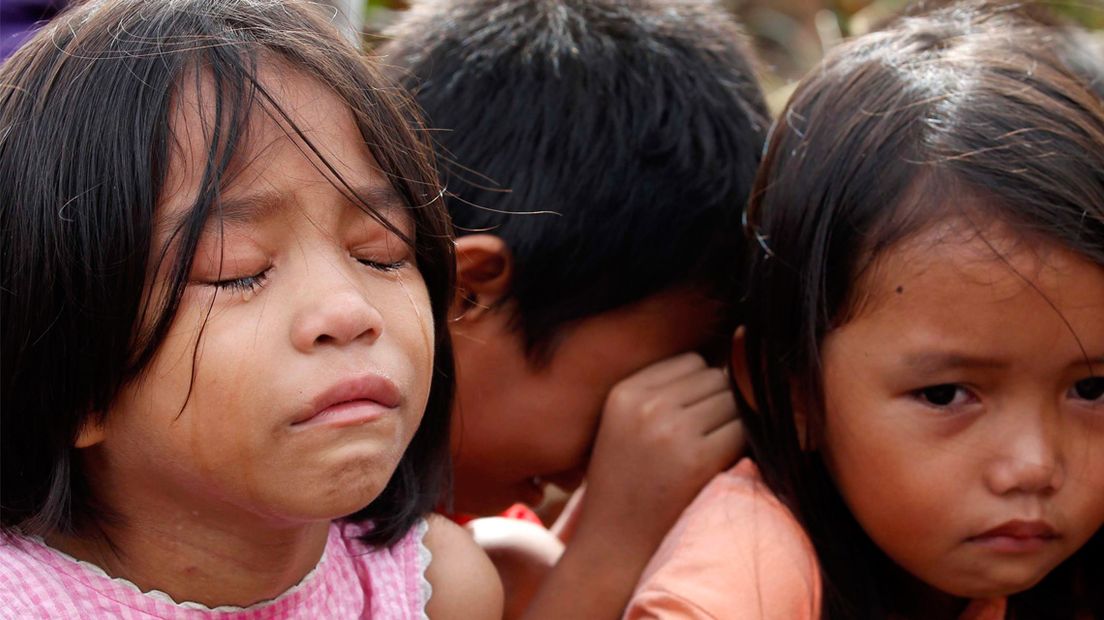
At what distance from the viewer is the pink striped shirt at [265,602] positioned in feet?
4.30

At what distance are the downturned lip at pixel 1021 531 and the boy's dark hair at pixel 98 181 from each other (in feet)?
2.89

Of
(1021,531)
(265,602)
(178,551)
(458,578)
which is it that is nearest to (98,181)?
(178,551)

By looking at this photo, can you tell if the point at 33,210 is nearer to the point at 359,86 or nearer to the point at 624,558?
the point at 359,86

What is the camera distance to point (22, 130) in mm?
1305

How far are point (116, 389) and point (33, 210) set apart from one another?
7.6 inches

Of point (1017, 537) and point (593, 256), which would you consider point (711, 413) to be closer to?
point (593, 256)

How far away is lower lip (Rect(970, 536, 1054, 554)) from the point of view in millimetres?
1716

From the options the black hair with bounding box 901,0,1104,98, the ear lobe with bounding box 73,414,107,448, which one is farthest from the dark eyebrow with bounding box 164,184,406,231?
the black hair with bounding box 901,0,1104,98

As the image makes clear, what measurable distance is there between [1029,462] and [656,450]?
556 millimetres

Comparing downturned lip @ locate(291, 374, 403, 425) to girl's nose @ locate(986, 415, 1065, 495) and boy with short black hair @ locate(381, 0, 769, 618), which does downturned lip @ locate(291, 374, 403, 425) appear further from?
girl's nose @ locate(986, 415, 1065, 495)

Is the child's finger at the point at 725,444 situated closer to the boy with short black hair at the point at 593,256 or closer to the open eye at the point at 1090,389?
the boy with short black hair at the point at 593,256

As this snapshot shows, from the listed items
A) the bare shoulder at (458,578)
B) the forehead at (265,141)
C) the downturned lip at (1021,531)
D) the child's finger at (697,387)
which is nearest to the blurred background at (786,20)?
the child's finger at (697,387)

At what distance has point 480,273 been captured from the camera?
2.05 meters

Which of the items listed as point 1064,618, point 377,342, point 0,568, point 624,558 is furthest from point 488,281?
point 1064,618
